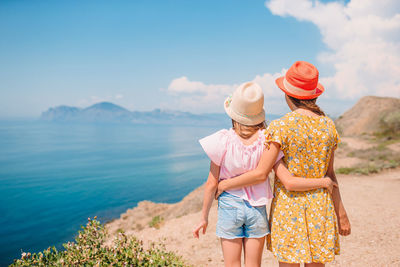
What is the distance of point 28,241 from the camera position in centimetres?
2055

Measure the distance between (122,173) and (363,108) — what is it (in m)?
41.3

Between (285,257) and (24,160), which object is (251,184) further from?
(24,160)

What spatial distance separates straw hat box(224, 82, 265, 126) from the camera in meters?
2.15

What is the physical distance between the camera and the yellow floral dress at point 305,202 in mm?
2062

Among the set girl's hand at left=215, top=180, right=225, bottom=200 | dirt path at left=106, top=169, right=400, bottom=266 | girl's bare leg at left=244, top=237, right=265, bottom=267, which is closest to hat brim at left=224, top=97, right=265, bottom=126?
girl's hand at left=215, top=180, right=225, bottom=200

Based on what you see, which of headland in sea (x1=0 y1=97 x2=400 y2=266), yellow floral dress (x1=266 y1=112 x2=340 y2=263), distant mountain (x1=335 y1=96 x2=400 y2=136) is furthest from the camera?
distant mountain (x1=335 y1=96 x2=400 y2=136)

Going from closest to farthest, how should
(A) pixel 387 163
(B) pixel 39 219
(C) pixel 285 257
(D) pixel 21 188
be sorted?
(C) pixel 285 257 < (A) pixel 387 163 < (B) pixel 39 219 < (D) pixel 21 188

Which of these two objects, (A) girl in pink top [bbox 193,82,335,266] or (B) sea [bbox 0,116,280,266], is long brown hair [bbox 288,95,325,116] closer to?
(A) girl in pink top [bbox 193,82,335,266]

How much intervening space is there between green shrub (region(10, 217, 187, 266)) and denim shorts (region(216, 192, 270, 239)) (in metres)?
1.54

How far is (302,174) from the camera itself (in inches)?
83.4

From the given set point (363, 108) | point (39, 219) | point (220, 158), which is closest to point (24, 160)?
point (39, 219)

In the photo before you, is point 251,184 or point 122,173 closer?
point 251,184

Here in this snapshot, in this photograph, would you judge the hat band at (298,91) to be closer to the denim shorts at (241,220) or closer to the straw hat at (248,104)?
the straw hat at (248,104)

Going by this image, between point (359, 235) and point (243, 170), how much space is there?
4979 mm
